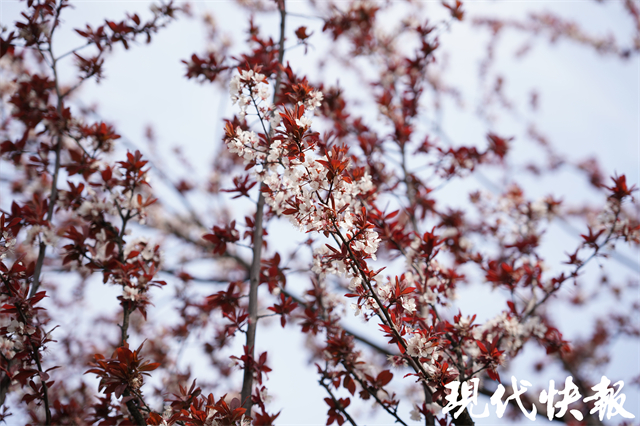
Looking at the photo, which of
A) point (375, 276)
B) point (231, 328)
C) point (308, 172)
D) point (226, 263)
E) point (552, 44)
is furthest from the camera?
point (552, 44)

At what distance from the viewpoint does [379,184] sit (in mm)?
2930

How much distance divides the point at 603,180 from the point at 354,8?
6.09 m

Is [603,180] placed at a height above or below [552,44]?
below

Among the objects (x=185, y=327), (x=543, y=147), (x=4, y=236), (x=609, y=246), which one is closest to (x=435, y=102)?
(x=609, y=246)

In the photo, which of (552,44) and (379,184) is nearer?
(379,184)

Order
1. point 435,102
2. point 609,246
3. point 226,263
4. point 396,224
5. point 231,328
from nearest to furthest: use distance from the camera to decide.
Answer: point 231,328 < point 396,224 < point 609,246 < point 435,102 < point 226,263

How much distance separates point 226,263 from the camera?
661 centimetres

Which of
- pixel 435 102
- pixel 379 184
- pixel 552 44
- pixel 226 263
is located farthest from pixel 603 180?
pixel 226 263

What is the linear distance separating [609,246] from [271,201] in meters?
2.38

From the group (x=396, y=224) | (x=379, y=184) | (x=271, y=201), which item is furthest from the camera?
(x=379, y=184)

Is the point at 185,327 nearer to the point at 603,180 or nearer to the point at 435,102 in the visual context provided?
the point at 435,102

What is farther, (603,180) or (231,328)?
(603,180)

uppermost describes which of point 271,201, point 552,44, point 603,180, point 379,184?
point 552,44

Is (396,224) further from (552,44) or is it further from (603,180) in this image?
(552,44)
